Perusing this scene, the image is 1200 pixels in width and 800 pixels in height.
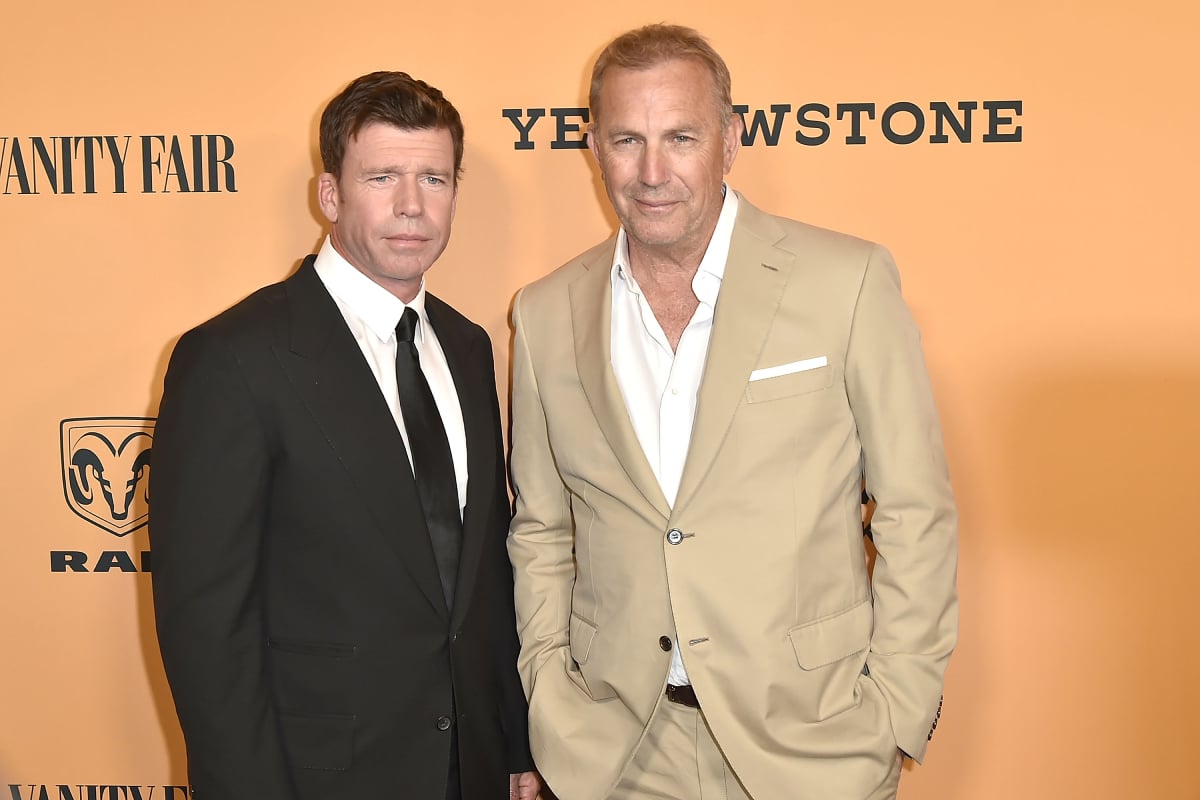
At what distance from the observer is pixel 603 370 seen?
208 centimetres

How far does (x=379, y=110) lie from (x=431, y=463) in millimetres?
702

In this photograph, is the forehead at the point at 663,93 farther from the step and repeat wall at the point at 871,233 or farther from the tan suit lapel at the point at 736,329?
the step and repeat wall at the point at 871,233

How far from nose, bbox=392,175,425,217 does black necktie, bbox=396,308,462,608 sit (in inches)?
8.8

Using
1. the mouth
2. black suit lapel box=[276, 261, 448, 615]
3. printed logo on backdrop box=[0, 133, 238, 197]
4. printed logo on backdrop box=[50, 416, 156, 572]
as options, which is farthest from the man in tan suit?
printed logo on backdrop box=[50, 416, 156, 572]

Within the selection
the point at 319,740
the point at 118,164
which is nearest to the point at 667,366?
the point at 319,740

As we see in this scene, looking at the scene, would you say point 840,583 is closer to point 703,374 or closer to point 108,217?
point 703,374

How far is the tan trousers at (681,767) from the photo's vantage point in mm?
2061

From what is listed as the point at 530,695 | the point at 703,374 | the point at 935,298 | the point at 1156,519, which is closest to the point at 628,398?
the point at 703,374

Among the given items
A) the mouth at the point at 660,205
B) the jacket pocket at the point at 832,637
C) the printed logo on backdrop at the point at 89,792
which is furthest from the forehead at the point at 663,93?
the printed logo on backdrop at the point at 89,792

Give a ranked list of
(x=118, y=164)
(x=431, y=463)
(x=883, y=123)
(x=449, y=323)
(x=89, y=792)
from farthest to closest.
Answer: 1. (x=89, y=792)
2. (x=118, y=164)
3. (x=883, y=123)
4. (x=449, y=323)
5. (x=431, y=463)

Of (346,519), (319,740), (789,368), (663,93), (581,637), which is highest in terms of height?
(663,93)

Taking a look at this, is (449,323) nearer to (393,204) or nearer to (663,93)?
(393,204)

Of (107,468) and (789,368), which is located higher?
(789,368)

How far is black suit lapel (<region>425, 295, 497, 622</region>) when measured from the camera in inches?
82.5
